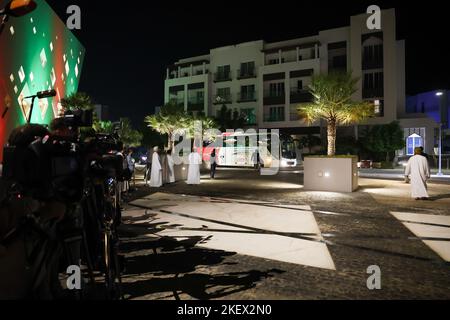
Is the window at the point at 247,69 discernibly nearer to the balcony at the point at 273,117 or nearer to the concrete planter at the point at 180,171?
the balcony at the point at 273,117

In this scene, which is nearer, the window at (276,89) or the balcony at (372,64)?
the balcony at (372,64)

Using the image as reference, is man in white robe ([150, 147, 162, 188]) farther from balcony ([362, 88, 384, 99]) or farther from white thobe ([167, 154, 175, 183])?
balcony ([362, 88, 384, 99])

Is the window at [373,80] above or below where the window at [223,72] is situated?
below

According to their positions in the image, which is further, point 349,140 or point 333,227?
point 349,140

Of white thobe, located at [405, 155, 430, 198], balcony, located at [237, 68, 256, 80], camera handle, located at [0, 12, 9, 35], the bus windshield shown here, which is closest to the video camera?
camera handle, located at [0, 12, 9, 35]

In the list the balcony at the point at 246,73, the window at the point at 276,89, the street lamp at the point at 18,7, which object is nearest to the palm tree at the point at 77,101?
the street lamp at the point at 18,7

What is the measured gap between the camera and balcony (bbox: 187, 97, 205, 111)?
47.7 meters

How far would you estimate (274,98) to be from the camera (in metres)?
41.9

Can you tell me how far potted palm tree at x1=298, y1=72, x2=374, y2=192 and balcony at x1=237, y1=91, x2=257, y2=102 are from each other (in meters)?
28.7

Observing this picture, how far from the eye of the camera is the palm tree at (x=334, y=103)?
47.8ft

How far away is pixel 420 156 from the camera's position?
11.1m
